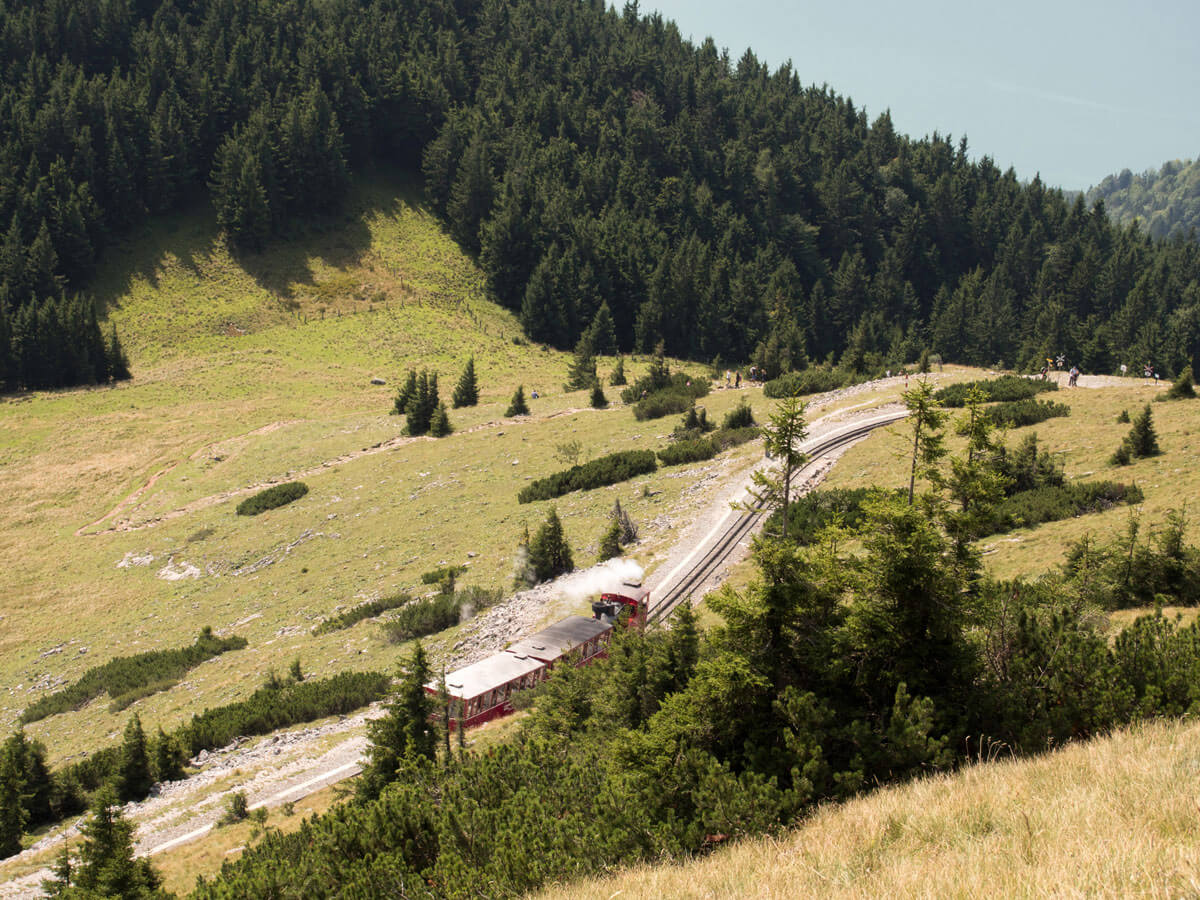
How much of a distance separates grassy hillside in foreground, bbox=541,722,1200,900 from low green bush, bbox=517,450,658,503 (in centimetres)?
3422

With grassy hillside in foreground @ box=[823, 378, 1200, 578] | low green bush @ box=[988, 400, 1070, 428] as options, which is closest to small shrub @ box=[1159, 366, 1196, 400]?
grassy hillside in foreground @ box=[823, 378, 1200, 578]

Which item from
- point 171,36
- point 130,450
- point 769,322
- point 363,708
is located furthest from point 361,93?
point 363,708

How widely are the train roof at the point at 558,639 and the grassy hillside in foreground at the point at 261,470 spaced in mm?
3945

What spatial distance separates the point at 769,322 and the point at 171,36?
331 ft

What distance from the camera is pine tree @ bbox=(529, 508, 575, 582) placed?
34.4 m

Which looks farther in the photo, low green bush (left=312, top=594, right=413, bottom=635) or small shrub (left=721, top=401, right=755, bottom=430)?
small shrub (left=721, top=401, right=755, bottom=430)

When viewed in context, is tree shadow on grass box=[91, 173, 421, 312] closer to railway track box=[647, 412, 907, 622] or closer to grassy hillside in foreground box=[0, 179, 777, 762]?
grassy hillside in foreground box=[0, 179, 777, 762]

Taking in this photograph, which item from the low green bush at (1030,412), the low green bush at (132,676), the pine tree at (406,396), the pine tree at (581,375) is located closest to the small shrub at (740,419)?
the low green bush at (1030,412)

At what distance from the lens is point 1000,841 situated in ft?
27.0

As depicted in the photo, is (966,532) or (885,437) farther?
(885,437)

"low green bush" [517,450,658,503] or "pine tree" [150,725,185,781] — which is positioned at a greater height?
"low green bush" [517,450,658,503]

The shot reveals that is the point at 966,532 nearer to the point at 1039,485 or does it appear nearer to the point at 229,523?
the point at 1039,485

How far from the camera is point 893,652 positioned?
44.8ft

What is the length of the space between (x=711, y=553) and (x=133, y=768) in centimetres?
2216
